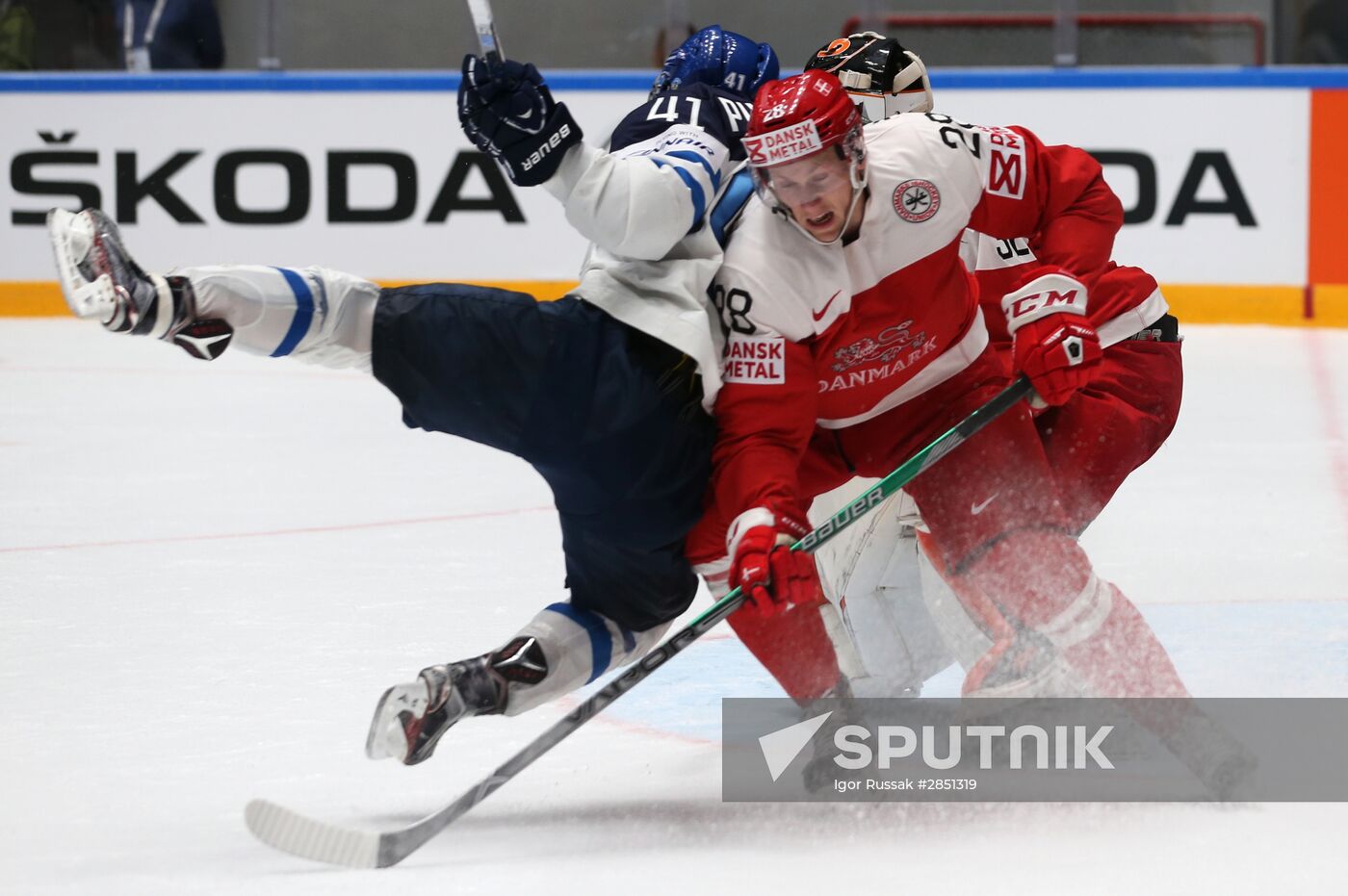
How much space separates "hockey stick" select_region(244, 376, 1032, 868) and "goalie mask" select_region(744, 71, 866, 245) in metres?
0.32

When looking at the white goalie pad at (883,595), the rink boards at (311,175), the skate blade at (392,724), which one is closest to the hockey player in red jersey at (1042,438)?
the white goalie pad at (883,595)

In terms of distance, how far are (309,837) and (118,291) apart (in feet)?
2.10

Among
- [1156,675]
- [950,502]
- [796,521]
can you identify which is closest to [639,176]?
[796,521]

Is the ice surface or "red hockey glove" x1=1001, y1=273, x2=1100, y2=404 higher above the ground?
"red hockey glove" x1=1001, y1=273, x2=1100, y2=404

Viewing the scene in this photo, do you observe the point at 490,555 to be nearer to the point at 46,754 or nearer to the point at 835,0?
the point at 46,754

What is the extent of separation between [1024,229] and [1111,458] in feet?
1.23

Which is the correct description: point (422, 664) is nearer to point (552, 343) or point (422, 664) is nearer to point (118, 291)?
point (552, 343)

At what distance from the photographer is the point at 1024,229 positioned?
2.54m

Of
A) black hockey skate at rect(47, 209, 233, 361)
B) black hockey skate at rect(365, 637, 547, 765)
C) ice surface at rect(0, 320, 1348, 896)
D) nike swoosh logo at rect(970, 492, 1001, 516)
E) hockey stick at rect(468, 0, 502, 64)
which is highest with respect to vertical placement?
hockey stick at rect(468, 0, 502, 64)

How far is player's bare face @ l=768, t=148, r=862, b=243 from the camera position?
7.25 feet

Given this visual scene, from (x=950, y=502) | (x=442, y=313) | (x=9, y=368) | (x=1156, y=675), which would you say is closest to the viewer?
(x=442, y=313)

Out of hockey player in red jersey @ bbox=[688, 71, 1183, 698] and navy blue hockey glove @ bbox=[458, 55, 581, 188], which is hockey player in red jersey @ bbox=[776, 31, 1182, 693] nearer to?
hockey player in red jersey @ bbox=[688, 71, 1183, 698]

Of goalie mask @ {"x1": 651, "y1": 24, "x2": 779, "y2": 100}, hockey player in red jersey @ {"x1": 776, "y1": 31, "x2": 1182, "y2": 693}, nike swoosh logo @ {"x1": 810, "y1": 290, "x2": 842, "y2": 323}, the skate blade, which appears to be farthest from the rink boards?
the skate blade

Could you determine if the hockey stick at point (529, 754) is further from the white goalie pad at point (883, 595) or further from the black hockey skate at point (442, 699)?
the white goalie pad at point (883, 595)
